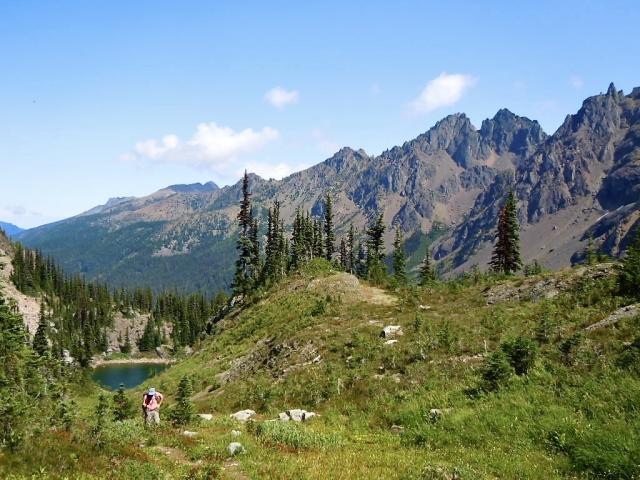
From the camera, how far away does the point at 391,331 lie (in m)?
28.5

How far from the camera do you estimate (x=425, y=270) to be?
8462cm

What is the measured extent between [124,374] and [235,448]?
494 feet

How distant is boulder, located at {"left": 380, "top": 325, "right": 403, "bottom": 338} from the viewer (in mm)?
28103

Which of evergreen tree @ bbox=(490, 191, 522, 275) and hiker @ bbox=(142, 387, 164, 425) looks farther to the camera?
evergreen tree @ bbox=(490, 191, 522, 275)

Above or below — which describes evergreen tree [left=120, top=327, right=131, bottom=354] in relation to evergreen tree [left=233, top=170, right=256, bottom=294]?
below

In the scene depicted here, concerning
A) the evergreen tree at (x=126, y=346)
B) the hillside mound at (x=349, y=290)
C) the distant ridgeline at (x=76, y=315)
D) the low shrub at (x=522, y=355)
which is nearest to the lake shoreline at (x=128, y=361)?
the distant ridgeline at (x=76, y=315)

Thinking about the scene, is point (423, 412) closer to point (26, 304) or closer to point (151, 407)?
point (151, 407)

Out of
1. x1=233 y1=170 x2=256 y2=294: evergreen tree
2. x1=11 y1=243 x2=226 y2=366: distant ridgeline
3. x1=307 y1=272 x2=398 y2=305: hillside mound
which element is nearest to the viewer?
x1=307 y1=272 x2=398 y2=305: hillside mound

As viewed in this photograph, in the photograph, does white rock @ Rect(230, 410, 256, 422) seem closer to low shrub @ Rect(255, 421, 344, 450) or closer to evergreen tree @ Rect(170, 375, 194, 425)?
evergreen tree @ Rect(170, 375, 194, 425)

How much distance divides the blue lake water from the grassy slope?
113728 millimetres

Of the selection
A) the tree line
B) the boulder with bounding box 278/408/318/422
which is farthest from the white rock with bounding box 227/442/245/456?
the tree line

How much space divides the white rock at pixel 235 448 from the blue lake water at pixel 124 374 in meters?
123

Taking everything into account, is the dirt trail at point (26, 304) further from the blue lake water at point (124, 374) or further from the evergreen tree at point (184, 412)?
the evergreen tree at point (184, 412)

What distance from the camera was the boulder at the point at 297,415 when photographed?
798 inches
